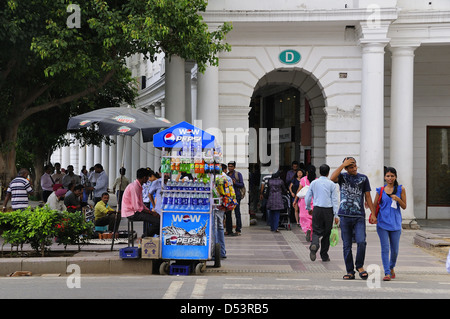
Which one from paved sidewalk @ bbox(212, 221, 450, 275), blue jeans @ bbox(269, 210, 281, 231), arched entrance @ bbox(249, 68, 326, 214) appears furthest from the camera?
arched entrance @ bbox(249, 68, 326, 214)

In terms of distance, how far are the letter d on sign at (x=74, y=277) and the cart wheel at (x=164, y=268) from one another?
128 cm

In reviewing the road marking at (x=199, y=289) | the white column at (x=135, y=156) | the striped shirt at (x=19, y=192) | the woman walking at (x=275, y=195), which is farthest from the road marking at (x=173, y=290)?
the white column at (x=135, y=156)

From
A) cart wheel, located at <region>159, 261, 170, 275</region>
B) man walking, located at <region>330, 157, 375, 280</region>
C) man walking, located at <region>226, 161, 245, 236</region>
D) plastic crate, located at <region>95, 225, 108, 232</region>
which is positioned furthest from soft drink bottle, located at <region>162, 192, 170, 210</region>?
man walking, located at <region>226, 161, 245, 236</region>

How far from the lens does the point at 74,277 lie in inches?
433

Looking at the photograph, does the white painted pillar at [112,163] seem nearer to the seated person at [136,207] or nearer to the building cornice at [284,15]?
the building cornice at [284,15]

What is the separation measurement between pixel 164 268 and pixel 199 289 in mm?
2203

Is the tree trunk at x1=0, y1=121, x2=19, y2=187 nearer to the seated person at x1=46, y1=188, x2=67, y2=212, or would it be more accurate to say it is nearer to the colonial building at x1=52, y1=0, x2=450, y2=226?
the seated person at x1=46, y1=188, x2=67, y2=212

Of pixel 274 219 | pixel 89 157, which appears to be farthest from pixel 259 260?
pixel 89 157

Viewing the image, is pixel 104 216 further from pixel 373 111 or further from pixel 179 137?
pixel 373 111

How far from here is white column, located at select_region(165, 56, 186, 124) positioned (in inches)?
802

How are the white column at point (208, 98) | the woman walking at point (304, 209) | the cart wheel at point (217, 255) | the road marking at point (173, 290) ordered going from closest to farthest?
the road marking at point (173, 290) < the cart wheel at point (217, 255) < the woman walking at point (304, 209) < the white column at point (208, 98)

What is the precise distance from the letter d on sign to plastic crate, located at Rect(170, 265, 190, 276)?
1454mm

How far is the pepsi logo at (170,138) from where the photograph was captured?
11.5m

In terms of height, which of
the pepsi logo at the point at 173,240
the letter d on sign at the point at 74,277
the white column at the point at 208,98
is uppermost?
the white column at the point at 208,98
